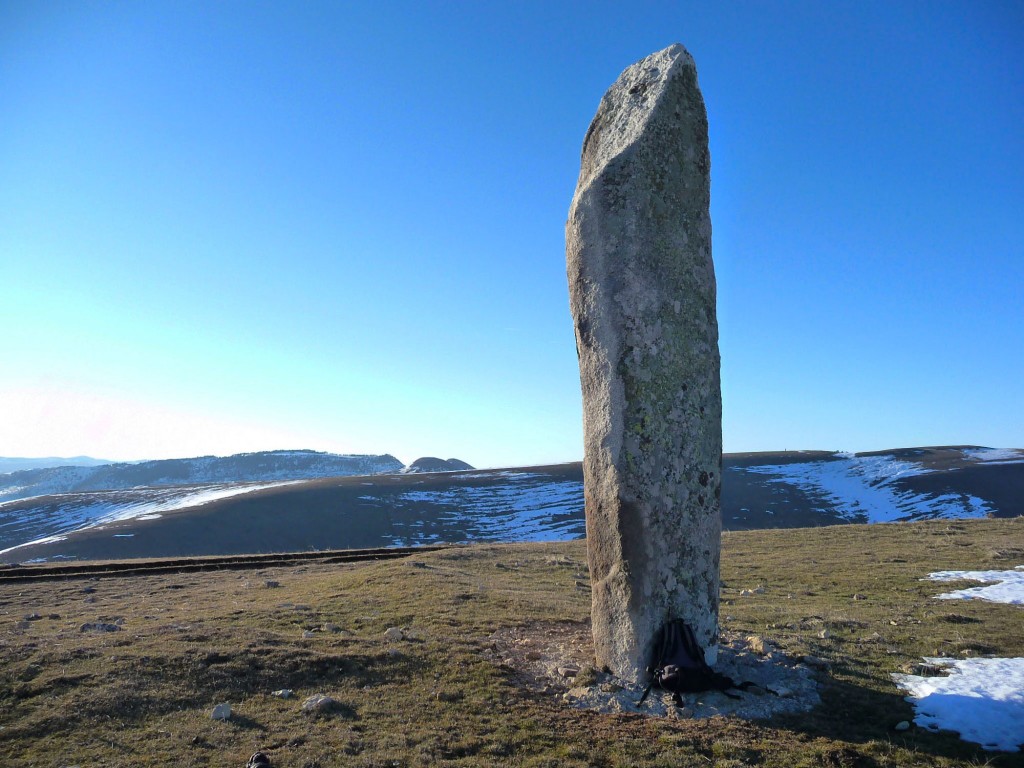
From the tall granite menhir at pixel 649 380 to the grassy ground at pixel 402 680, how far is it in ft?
5.34

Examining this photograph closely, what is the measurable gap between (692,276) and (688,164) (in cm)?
169

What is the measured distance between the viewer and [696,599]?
28.6 ft

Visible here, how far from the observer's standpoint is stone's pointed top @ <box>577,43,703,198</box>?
Answer: 30.3 ft

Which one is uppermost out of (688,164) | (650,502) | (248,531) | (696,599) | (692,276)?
(688,164)

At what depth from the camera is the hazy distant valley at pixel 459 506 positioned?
55000 mm

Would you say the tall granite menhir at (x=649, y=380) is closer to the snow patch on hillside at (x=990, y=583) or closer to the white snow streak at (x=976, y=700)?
the white snow streak at (x=976, y=700)

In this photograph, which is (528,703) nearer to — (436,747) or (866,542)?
(436,747)

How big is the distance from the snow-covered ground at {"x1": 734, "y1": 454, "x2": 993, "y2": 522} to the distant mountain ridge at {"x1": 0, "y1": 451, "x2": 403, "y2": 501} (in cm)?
9688

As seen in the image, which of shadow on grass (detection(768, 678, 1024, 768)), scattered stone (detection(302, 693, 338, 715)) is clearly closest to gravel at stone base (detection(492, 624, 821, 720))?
shadow on grass (detection(768, 678, 1024, 768))

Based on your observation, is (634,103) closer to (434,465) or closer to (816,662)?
(816,662)

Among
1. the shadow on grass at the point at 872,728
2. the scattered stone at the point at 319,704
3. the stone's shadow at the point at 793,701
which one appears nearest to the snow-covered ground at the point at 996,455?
the stone's shadow at the point at 793,701

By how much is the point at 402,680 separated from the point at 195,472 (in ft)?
552

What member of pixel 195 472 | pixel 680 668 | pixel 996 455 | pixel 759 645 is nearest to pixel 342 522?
pixel 759 645

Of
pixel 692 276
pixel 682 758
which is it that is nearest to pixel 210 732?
pixel 682 758
